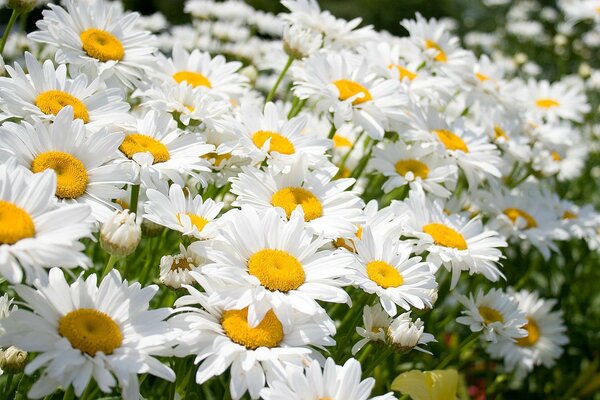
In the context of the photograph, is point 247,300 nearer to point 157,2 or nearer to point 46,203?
point 46,203

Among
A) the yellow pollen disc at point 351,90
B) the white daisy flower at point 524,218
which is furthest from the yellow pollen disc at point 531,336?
the yellow pollen disc at point 351,90

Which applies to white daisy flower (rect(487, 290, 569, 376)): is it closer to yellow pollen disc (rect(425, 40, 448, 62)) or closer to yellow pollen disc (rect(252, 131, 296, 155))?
yellow pollen disc (rect(425, 40, 448, 62))

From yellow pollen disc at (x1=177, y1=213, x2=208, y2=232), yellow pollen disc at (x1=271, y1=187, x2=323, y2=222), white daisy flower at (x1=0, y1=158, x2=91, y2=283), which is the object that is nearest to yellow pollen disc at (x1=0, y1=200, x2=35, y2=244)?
white daisy flower at (x1=0, y1=158, x2=91, y2=283)

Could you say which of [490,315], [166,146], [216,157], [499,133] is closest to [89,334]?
[166,146]

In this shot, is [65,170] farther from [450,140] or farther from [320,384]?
[450,140]

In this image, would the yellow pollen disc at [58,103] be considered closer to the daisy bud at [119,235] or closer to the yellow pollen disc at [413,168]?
the daisy bud at [119,235]

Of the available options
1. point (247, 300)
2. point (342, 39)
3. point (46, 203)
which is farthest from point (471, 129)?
point (46, 203)

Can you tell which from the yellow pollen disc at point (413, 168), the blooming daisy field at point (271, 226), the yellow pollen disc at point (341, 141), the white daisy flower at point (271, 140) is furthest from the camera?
the yellow pollen disc at point (341, 141)
